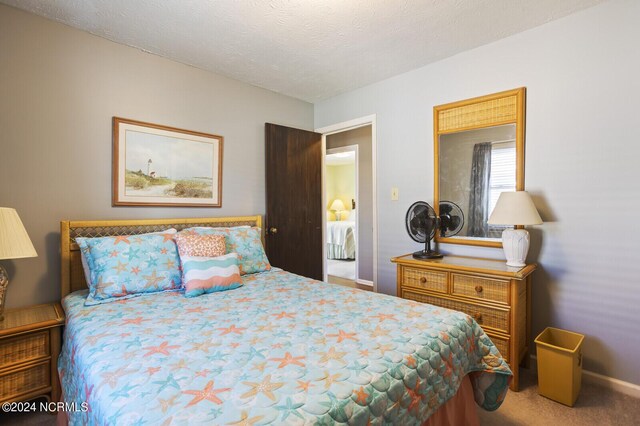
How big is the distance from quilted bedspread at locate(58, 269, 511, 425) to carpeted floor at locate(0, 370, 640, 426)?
0.32 m

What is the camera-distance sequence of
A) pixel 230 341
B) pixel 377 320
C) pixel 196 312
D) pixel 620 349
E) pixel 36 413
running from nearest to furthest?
pixel 230 341 → pixel 377 320 → pixel 196 312 → pixel 36 413 → pixel 620 349

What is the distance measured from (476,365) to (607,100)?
189cm

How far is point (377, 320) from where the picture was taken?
1.52m

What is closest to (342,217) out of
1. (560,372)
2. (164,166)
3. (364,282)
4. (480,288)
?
(364,282)

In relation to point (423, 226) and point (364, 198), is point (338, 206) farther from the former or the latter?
point (423, 226)

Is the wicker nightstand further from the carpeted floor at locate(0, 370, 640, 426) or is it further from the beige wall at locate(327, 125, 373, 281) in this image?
the beige wall at locate(327, 125, 373, 281)

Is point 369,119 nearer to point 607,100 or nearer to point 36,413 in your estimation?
point 607,100

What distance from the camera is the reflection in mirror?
2441 millimetres

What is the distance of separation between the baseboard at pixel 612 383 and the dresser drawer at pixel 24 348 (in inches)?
132

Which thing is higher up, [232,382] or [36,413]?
[232,382]

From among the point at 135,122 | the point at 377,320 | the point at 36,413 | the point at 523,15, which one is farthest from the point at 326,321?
the point at 523,15

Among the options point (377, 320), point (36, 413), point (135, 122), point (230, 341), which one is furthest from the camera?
point (135, 122)

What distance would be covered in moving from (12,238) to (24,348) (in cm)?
61

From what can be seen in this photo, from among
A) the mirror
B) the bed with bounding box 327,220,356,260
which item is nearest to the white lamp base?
the mirror
